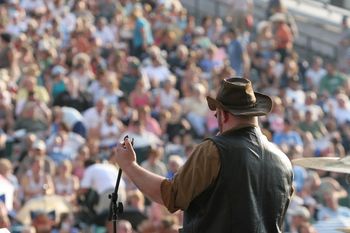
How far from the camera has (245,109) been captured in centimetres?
593

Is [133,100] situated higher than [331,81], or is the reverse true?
[133,100]

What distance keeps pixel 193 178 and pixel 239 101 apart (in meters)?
0.50

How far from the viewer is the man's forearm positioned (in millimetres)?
5762

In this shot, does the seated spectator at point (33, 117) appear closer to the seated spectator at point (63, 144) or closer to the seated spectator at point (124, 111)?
the seated spectator at point (63, 144)

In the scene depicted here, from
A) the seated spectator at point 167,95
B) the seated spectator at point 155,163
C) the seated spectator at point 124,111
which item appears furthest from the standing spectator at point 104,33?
the seated spectator at point 155,163

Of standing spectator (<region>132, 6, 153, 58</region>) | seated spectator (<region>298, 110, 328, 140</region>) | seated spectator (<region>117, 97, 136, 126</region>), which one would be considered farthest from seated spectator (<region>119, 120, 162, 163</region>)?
standing spectator (<region>132, 6, 153, 58</region>)

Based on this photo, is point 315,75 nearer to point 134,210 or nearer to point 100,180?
point 100,180

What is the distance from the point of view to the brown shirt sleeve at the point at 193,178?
5.68 meters

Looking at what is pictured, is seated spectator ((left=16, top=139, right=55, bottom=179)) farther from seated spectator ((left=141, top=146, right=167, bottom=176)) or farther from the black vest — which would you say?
the black vest

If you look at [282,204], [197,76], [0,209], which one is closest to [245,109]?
[282,204]

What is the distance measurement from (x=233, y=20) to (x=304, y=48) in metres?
1.49

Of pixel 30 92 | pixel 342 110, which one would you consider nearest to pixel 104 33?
pixel 342 110

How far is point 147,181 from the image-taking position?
5789mm

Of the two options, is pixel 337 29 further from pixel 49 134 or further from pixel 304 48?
pixel 49 134
